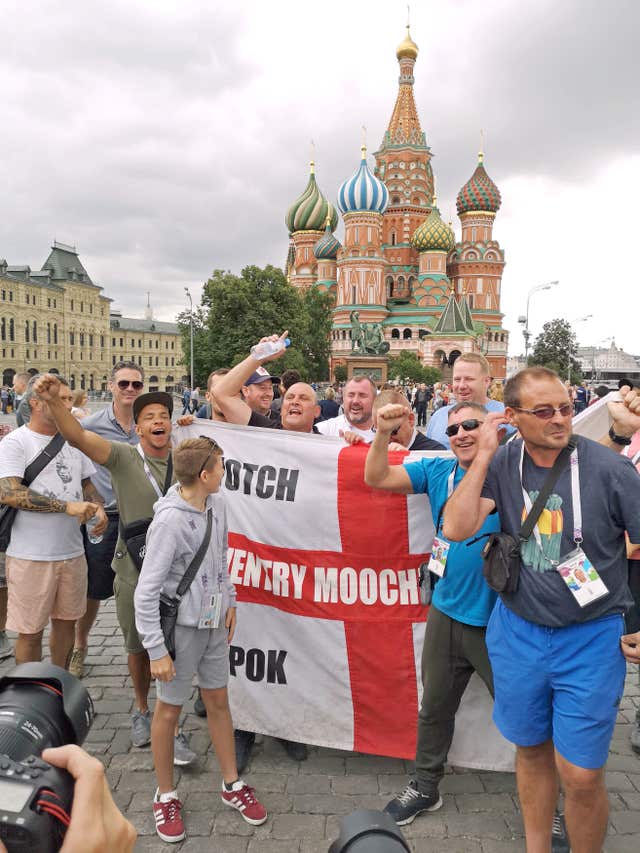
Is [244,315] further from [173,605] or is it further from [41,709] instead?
[41,709]

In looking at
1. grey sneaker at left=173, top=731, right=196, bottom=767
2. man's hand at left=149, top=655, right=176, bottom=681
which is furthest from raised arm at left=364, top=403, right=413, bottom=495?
grey sneaker at left=173, top=731, right=196, bottom=767

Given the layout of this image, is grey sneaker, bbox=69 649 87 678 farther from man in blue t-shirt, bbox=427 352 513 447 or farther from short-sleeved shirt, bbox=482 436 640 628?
short-sleeved shirt, bbox=482 436 640 628

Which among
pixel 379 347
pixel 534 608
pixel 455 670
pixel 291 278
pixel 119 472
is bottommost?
pixel 455 670

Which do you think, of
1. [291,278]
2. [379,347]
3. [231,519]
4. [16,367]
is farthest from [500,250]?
[231,519]

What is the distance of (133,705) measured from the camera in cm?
402

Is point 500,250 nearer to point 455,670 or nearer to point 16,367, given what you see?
point 16,367

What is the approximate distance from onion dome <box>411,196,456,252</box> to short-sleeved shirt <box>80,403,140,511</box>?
6334 centimetres

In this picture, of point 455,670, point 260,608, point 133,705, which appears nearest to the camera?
point 455,670

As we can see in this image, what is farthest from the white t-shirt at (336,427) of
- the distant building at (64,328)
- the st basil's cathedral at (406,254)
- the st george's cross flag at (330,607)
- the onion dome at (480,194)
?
the distant building at (64,328)

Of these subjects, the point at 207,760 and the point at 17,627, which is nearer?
the point at 207,760

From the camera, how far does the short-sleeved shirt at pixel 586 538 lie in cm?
228

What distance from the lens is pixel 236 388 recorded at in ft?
13.0

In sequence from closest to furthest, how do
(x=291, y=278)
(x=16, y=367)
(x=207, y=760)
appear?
1. (x=207, y=760)
2. (x=291, y=278)
3. (x=16, y=367)

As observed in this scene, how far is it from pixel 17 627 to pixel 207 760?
4.67 ft
